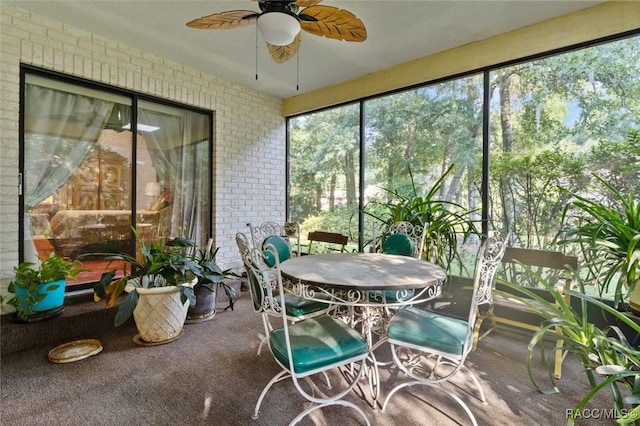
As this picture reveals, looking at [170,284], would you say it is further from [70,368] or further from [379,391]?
[379,391]

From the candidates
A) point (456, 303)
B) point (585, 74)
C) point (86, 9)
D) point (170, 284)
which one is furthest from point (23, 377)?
point (585, 74)

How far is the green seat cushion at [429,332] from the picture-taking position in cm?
155

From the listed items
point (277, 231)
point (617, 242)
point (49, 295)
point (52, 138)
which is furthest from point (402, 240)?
point (52, 138)

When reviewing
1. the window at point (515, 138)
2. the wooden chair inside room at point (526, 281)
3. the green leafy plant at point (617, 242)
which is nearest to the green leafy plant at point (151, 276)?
the window at point (515, 138)

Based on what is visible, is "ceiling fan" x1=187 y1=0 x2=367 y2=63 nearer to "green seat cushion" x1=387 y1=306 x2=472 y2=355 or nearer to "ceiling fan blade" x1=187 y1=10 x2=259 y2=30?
"ceiling fan blade" x1=187 y1=10 x2=259 y2=30

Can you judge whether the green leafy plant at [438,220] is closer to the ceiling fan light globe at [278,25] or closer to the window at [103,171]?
the ceiling fan light globe at [278,25]

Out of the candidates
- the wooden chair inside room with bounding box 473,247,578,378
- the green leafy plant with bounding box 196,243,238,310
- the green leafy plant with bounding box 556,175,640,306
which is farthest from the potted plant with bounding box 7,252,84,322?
the green leafy plant with bounding box 556,175,640,306

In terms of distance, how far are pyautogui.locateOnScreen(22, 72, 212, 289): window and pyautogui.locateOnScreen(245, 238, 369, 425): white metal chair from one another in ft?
6.71

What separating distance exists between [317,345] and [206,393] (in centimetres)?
88

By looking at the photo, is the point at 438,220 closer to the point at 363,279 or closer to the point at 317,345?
the point at 363,279

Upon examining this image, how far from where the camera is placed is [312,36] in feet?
9.27

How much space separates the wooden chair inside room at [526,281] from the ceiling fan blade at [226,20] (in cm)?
249

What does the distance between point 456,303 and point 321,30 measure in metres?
2.76

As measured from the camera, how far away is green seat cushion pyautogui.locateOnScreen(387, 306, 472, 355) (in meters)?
1.55
